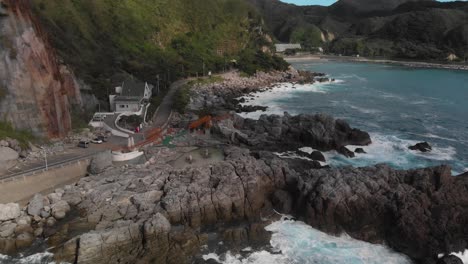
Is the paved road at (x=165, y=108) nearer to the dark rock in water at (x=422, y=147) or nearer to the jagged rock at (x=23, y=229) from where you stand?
the jagged rock at (x=23, y=229)

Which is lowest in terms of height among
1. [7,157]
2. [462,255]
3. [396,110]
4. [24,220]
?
[462,255]

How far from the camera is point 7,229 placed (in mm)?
30812

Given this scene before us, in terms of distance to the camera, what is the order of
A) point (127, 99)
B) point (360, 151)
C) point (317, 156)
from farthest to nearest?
point (127, 99) < point (360, 151) < point (317, 156)

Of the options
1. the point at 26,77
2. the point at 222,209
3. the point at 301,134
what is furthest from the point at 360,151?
the point at 26,77

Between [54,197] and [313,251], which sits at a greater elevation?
[54,197]

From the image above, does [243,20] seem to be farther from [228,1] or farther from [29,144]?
[29,144]

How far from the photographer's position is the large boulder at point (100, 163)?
3903 centimetres

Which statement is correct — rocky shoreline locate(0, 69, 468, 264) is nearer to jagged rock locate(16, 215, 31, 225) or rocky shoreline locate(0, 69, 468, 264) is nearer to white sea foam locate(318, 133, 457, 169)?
jagged rock locate(16, 215, 31, 225)

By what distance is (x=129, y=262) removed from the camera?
92.2 feet

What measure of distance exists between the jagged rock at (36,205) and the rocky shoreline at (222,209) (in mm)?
85

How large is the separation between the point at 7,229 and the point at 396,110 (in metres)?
69.9

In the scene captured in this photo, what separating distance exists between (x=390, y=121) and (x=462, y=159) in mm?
19662

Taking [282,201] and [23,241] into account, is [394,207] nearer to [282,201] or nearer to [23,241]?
[282,201]

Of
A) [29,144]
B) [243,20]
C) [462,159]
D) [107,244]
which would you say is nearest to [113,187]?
[107,244]
